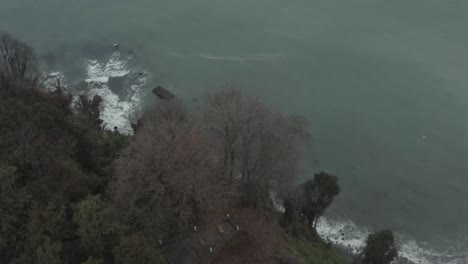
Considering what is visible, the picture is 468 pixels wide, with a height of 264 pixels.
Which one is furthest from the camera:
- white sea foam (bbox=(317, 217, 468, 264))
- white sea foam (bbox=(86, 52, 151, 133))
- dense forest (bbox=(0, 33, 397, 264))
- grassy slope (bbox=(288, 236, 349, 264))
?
white sea foam (bbox=(86, 52, 151, 133))

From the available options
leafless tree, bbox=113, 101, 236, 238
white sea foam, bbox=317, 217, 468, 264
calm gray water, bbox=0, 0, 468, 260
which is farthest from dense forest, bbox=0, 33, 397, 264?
calm gray water, bbox=0, 0, 468, 260

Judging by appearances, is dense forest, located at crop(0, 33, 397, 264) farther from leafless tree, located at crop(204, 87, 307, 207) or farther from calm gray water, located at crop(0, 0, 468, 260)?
calm gray water, located at crop(0, 0, 468, 260)

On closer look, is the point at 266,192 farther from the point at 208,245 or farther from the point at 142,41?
the point at 142,41

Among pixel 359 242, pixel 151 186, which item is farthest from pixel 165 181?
pixel 359 242

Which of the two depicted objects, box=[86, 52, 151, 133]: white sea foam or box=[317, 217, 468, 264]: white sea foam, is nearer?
box=[317, 217, 468, 264]: white sea foam

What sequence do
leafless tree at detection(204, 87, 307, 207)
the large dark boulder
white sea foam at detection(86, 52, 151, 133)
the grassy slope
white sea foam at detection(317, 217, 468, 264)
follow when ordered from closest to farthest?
1. leafless tree at detection(204, 87, 307, 207)
2. the grassy slope
3. white sea foam at detection(317, 217, 468, 264)
4. white sea foam at detection(86, 52, 151, 133)
5. the large dark boulder

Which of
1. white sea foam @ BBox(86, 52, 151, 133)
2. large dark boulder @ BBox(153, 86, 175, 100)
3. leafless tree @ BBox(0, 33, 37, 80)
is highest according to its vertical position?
leafless tree @ BBox(0, 33, 37, 80)

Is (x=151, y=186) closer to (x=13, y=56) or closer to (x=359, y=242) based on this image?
(x=359, y=242)

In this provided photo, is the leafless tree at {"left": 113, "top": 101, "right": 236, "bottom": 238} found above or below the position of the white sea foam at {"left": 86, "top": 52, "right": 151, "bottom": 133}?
above
